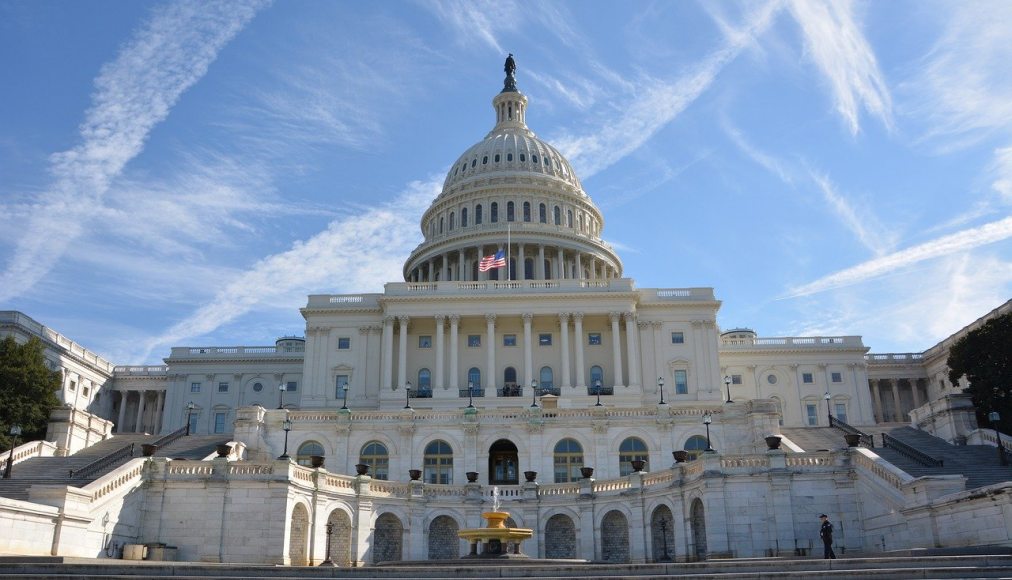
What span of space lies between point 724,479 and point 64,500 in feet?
86.2

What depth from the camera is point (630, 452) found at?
52375mm

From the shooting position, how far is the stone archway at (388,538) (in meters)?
43.5

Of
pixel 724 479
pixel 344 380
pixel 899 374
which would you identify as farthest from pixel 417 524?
pixel 899 374

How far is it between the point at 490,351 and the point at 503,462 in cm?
2840

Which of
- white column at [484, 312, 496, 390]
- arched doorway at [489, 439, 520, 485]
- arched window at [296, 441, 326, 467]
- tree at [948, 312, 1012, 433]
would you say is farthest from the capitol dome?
arched window at [296, 441, 326, 467]

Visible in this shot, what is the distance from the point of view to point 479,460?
52.1 meters

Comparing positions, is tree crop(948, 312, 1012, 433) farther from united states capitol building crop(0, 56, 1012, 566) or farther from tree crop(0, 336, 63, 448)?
tree crop(0, 336, 63, 448)

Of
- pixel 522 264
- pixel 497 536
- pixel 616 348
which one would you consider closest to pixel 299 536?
pixel 497 536

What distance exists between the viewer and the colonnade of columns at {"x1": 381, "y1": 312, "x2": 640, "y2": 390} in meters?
80.3

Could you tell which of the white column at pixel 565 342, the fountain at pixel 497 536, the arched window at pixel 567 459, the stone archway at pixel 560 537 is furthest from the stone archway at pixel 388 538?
the white column at pixel 565 342

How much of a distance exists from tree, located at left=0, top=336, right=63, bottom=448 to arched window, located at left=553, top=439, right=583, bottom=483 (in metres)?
31.7

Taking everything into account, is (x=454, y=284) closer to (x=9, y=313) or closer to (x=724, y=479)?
(x=9, y=313)

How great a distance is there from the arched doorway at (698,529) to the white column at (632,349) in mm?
40274

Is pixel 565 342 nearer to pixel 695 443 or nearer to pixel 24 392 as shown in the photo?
pixel 695 443
